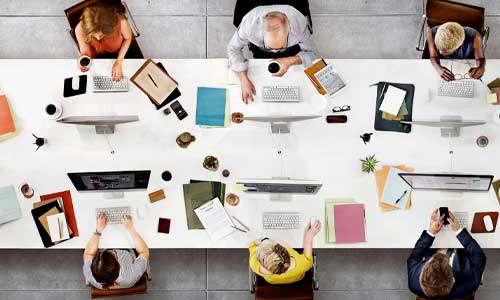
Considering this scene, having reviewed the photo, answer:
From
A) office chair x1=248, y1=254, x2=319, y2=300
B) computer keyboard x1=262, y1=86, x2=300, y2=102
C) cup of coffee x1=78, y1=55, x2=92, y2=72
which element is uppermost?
cup of coffee x1=78, y1=55, x2=92, y2=72

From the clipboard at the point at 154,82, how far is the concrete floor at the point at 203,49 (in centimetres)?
A: 74

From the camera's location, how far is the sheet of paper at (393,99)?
113 inches

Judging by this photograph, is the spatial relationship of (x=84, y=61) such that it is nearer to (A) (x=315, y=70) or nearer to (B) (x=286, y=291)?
(A) (x=315, y=70)

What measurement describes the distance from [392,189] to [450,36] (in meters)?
0.94

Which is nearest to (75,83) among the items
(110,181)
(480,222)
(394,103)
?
(110,181)

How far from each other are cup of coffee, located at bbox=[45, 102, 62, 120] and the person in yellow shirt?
54.7 inches

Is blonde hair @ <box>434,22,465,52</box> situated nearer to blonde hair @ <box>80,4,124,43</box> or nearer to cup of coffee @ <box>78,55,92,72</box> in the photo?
blonde hair @ <box>80,4,124,43</box>

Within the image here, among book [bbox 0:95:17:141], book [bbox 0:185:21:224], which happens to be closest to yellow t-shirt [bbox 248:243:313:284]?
book [bbox 0:185:21:224]

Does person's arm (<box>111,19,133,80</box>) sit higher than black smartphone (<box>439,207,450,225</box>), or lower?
higher

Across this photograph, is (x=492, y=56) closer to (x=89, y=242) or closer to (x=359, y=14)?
(x=359, y=14)

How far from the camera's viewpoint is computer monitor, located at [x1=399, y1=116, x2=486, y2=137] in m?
2.73

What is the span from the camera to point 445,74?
286 cm

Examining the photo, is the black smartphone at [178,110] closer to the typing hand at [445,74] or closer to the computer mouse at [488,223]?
the typing hand at [445,74]

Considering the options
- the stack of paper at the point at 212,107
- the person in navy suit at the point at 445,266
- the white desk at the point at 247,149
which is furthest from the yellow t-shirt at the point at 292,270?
the stack of paper at the point at 212,107
